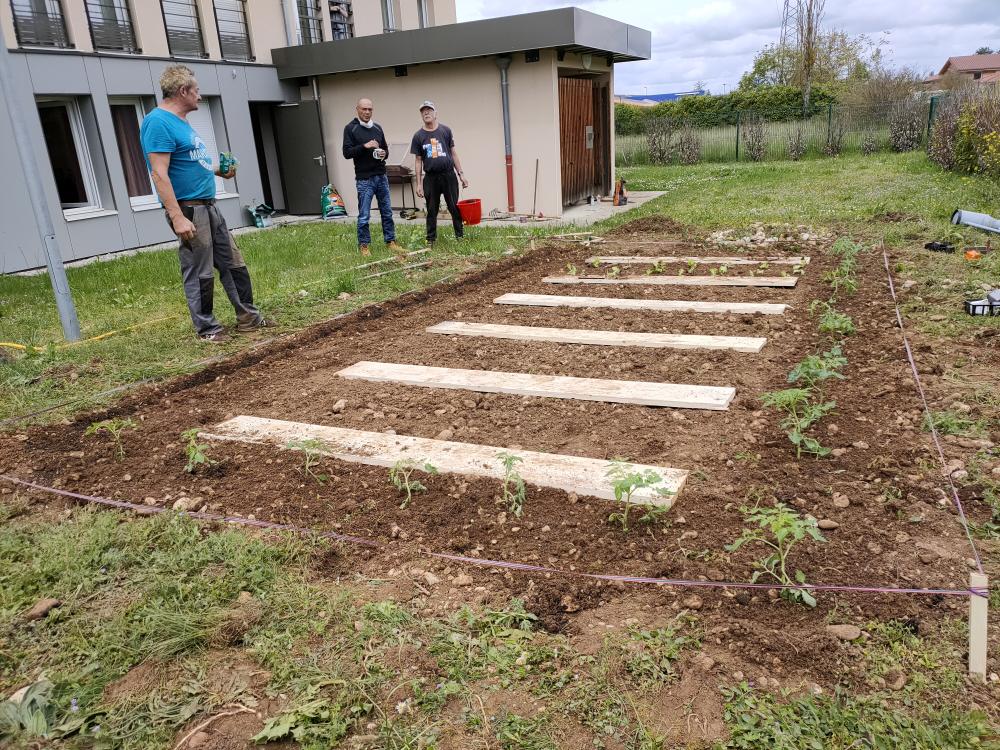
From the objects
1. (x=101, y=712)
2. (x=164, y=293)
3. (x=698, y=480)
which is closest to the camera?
(x=101, y=712)

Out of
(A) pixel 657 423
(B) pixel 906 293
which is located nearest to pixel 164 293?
(A) pixel 657 423

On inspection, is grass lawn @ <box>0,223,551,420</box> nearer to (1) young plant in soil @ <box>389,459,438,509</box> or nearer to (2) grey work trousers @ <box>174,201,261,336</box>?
(2) grey work trousers @ <box>174,201,261,336</box>

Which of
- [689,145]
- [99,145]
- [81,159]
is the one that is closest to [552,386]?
[99,145]

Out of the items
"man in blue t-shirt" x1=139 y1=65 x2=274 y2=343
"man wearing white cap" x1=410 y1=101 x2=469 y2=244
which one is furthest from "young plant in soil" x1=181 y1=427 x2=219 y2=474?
"man wearing white cap" x1=410 y1=101 x2=469 y2=244

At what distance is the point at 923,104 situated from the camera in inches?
788

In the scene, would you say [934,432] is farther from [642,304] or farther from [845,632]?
[642,304]

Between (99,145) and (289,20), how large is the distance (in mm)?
5163

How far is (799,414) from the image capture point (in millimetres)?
3719

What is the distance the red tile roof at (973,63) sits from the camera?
59.2 meters

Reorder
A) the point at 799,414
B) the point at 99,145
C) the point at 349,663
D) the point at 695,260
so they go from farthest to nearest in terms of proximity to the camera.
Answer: the point at 99,145, the point at 695,260, the point at 799,414, the point at 349,663

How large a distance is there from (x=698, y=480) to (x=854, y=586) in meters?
0.84

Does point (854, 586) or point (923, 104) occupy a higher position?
point (923, 104)

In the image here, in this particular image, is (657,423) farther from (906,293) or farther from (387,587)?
(906,293)

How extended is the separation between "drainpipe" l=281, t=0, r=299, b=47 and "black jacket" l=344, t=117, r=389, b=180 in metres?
6.65
